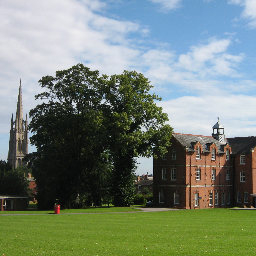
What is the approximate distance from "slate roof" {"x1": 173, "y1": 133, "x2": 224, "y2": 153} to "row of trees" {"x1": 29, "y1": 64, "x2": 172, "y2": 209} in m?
7.20

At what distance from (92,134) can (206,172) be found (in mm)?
22866

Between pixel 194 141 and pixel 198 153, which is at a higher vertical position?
pixel 194 141

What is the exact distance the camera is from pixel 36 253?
1512 cm

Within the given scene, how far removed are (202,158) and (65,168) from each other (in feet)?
77.1

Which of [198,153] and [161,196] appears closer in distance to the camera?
[198,153]

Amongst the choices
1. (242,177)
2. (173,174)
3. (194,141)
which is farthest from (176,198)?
(242,177)

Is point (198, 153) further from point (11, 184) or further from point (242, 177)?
point (11, 184)

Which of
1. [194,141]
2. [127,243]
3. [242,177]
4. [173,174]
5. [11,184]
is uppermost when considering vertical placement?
[194,141]

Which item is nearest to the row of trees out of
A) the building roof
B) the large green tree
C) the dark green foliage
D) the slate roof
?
the large green tree

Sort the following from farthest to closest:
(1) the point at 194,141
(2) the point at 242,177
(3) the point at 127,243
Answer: (2) the point at 242,177 < (1) the point at 194,141 < (3) the point at 127,243

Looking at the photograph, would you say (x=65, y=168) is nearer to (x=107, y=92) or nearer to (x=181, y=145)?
(x=107, y=92)

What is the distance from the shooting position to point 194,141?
65.4 meters

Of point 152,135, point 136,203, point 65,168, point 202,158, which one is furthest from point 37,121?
point 136,203

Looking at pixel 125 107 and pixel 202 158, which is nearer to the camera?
pixel 125 107
